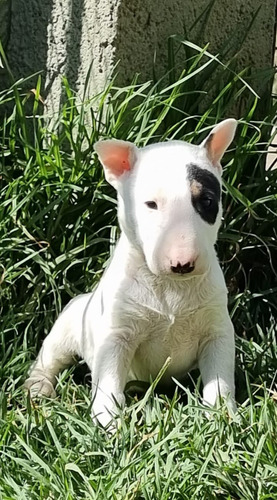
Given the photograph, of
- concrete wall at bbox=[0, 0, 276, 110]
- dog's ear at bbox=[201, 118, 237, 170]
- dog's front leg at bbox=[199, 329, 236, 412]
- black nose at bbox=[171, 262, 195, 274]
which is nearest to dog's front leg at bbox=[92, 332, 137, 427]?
dog's front leg at bbox=[199, 329, 236, 412]

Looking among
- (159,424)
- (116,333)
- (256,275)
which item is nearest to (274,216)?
(256,275)

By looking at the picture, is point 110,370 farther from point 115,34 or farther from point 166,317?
point 115,34

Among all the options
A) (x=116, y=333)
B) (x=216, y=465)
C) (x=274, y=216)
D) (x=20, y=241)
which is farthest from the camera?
(x=274, y=216)

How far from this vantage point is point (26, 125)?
4.92m

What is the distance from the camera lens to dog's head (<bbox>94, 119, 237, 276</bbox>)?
3.31m

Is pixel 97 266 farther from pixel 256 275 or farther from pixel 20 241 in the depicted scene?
pixel 256 275

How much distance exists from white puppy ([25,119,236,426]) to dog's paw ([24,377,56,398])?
11.5 inches

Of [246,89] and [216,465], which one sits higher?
[246,89]

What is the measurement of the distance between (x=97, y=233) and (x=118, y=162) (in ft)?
2.99

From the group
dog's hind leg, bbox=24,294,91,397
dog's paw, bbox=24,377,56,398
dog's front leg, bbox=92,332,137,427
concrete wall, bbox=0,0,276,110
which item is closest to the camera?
dog's front leg, bbox=92,332,137,427

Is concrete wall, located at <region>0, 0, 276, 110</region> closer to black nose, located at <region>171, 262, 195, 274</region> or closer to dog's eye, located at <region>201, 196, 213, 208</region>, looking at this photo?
dog's eye, located at <region>201, 196, 213, 208</region>

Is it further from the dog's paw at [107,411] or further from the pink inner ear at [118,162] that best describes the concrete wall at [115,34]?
the dog's paw at [107,411]

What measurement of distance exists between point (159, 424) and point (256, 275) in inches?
64.3

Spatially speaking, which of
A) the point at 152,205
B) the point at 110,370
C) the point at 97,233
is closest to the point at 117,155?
the point at 152,205
